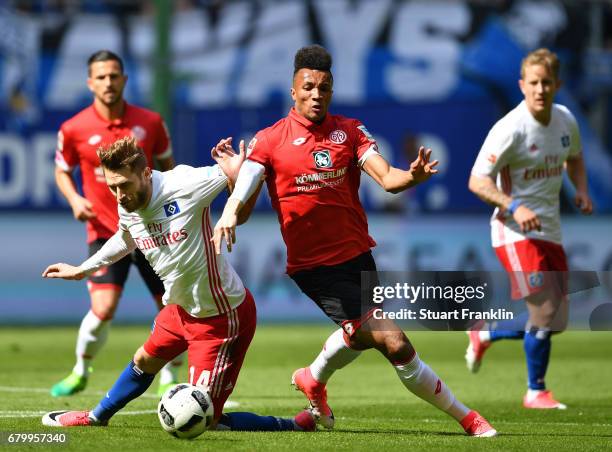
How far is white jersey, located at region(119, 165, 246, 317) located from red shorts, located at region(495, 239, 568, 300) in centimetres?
293

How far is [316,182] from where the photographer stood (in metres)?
7.57

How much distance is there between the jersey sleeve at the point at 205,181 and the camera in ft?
24.1

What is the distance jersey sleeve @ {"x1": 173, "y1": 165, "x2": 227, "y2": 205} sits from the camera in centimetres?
734

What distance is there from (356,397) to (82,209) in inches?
110

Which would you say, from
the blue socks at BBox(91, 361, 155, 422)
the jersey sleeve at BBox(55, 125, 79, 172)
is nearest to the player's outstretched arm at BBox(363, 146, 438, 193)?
the blue socks at BBox(91, 361, 155, 422)


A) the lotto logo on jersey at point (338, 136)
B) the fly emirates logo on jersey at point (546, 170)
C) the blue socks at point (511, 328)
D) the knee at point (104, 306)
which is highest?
the lotto logo on jersey at point (338, 136)

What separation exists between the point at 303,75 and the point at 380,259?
11154mm

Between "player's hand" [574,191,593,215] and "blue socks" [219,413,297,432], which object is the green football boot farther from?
"player's hand" [574,191,593,215]

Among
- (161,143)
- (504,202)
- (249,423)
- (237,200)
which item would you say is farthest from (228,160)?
(161,143)

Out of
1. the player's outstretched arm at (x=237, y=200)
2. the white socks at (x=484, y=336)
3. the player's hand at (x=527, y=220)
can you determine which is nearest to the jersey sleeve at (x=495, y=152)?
the player's hand at (x=527, y=220)

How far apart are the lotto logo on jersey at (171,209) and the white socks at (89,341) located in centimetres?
296

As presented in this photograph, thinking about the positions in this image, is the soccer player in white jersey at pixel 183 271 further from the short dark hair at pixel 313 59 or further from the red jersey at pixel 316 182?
the short dark hair at pixel 313 59

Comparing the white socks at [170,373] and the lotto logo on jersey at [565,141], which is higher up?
the lotto logo on jersey at [565,141]

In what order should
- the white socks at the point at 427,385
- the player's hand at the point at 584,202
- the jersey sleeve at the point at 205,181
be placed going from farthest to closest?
the player's hand at the point at 584,202 < the white socks at the point at 427,385 < the jersey sleeve at the point at 205,181
